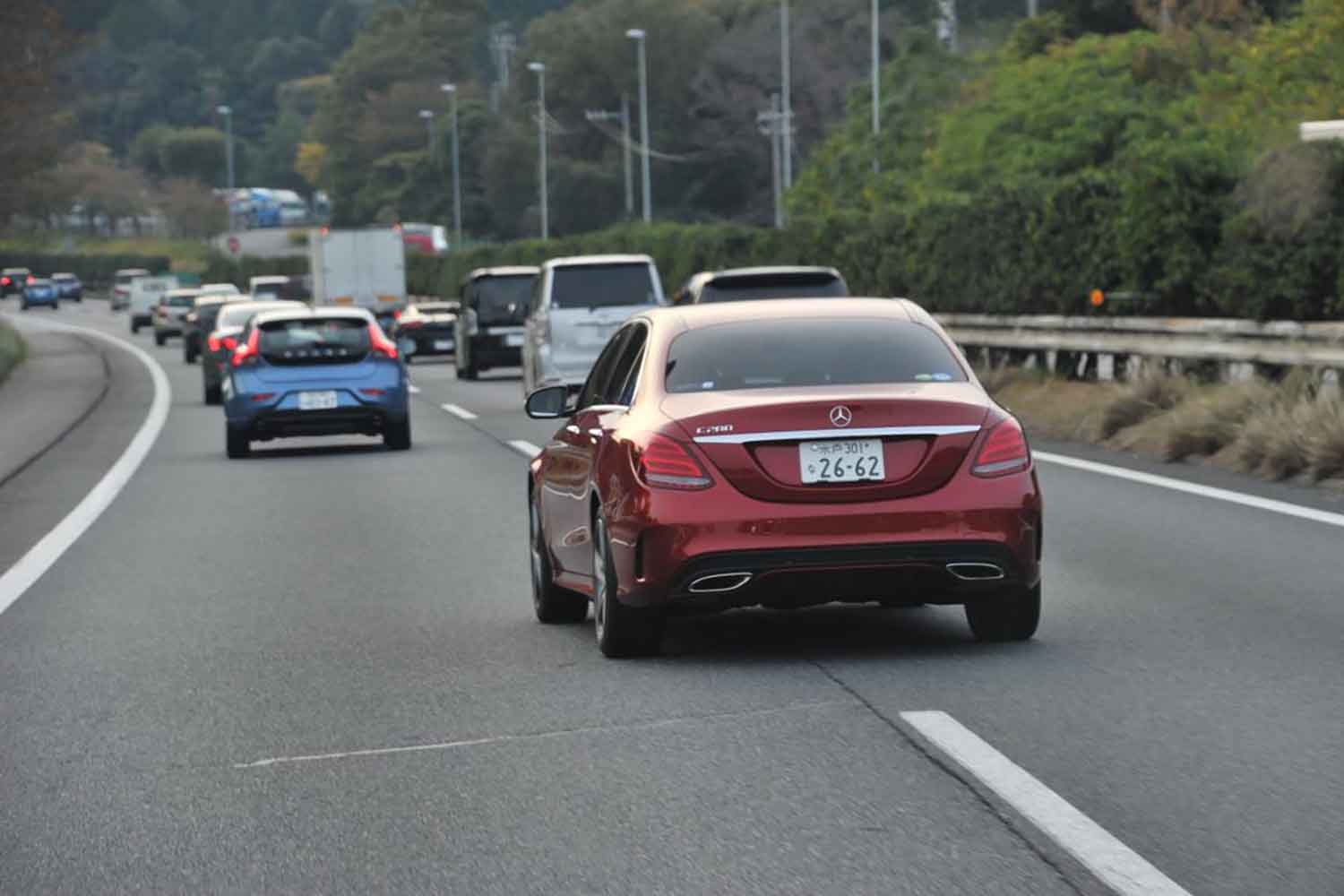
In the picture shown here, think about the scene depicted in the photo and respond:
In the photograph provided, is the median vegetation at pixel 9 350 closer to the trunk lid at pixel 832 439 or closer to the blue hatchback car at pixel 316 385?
the blue hatchback car at pixel 316 385

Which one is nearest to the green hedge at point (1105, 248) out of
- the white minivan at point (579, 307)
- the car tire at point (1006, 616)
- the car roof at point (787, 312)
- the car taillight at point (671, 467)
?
the white minivan at point (579, 307)

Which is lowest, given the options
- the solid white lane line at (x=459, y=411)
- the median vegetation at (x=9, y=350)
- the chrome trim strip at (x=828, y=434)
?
the median vegetation at (x=9, y=350)

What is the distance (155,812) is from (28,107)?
48985 mm

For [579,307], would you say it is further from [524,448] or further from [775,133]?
[775,133]

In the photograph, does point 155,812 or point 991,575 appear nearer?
point 155,812

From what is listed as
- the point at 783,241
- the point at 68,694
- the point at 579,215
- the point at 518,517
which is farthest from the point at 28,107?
the point at 579,215

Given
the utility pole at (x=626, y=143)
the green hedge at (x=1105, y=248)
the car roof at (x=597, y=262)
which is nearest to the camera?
the green hedge at (x=1105, y=248)

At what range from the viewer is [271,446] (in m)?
27.6

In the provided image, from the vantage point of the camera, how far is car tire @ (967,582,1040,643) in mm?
10062

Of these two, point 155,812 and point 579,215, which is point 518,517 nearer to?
point 155,812

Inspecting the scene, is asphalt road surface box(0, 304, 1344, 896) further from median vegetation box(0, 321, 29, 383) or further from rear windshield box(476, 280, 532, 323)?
median vegetation box(0, 321, 29, 383)

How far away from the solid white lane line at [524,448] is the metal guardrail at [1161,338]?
5785mm

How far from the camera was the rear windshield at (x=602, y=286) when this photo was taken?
102ft

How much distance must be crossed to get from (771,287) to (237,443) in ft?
17.2
